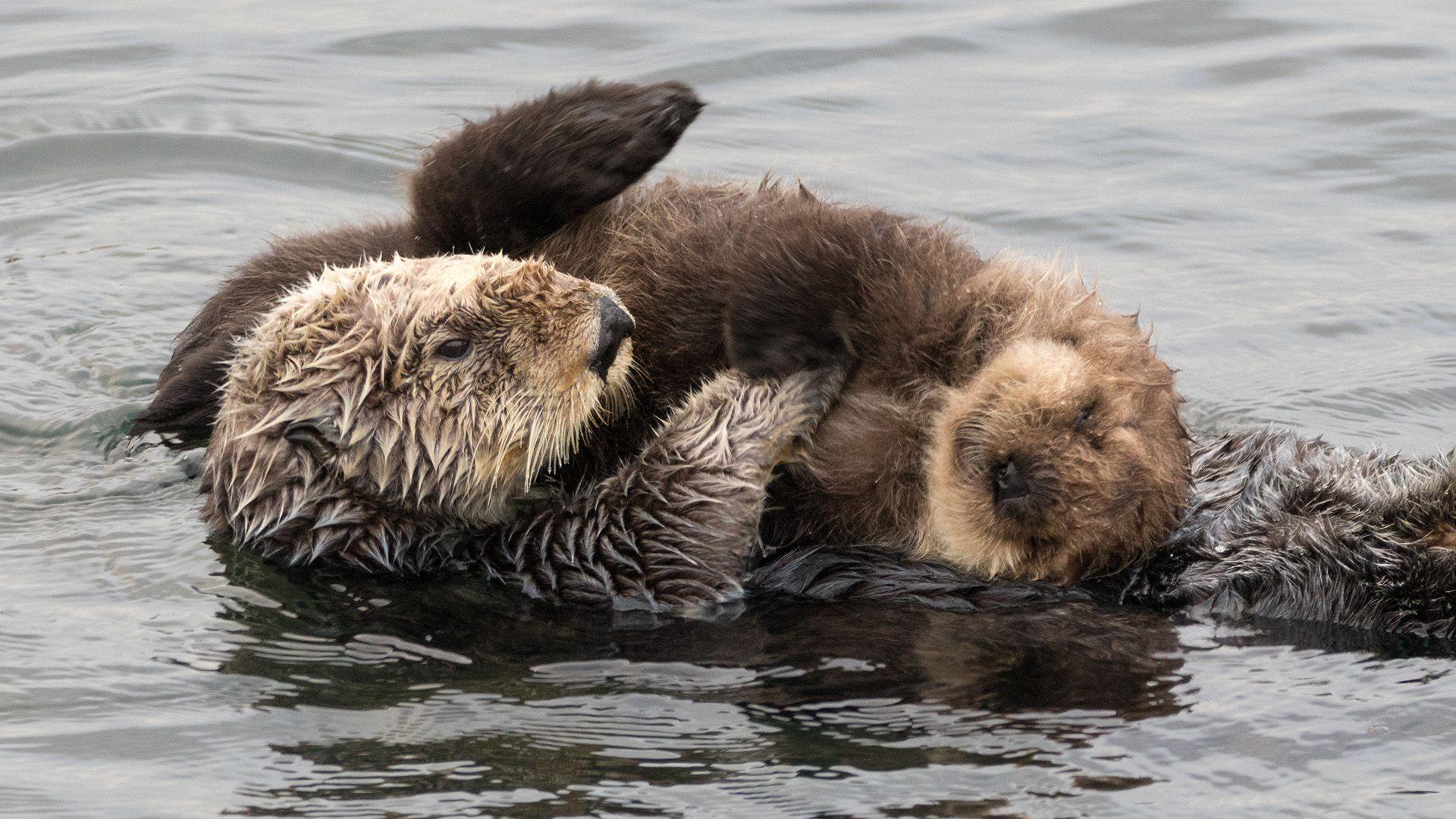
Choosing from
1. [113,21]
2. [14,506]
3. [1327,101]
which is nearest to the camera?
[14,506]

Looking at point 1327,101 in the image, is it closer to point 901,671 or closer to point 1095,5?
point 1095,5

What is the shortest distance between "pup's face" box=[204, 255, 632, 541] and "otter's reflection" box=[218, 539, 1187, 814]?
1.10 feet

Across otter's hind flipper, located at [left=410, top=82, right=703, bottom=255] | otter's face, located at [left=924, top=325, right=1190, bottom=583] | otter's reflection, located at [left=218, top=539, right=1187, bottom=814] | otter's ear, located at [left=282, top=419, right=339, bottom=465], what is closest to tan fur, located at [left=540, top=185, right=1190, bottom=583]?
otter's face, located at [left=924, top=325, right=1190, bottom=583]

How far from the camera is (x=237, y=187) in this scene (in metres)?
8.13

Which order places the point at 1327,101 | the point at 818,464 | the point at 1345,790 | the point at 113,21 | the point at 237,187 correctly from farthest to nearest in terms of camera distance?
the point at 113,21 < the point at 1327,101 < the point at 237,187 < the point at 818,464 < the point at 1345,790

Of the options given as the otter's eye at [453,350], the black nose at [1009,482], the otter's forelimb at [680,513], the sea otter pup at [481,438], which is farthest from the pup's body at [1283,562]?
the otter's eye at [453,350]

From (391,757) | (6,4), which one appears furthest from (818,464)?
(6,4)

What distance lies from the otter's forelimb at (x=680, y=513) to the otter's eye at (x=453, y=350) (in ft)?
1.75

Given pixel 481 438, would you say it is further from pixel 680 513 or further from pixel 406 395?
pixel 680 513

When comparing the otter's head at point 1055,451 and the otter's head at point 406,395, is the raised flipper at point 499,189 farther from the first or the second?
the otter's head at point 1055,451

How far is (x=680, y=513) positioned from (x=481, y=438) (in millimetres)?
570

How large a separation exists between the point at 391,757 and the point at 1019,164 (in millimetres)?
5547

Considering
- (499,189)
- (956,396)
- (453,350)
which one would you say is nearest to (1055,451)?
(956,396)

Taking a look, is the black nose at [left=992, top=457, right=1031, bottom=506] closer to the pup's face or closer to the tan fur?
the tan fur
